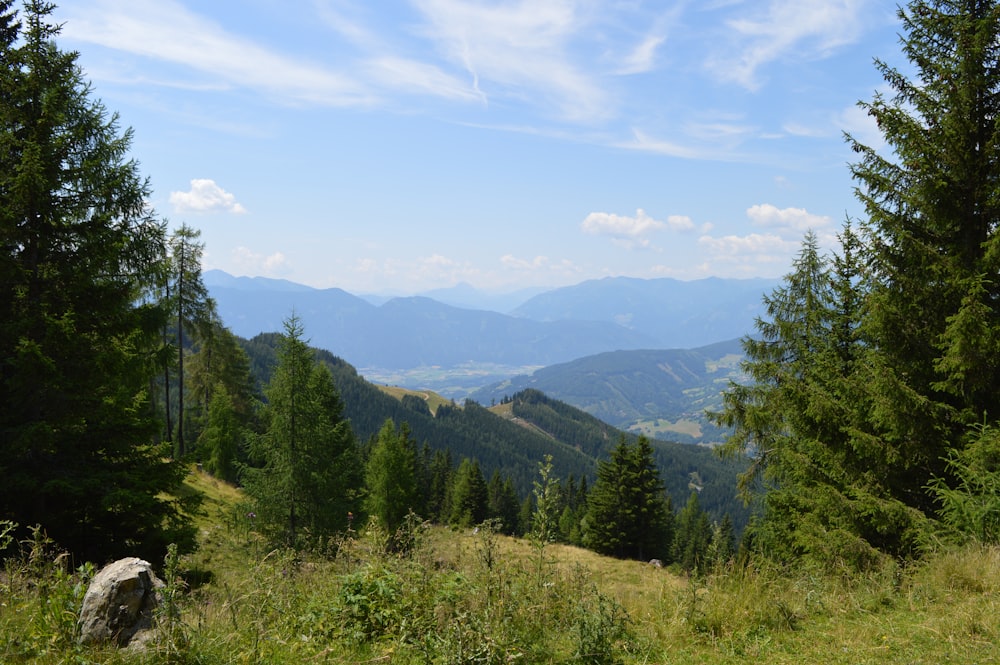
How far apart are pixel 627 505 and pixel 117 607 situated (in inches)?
1408

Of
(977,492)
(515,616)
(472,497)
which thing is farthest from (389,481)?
(977,492)

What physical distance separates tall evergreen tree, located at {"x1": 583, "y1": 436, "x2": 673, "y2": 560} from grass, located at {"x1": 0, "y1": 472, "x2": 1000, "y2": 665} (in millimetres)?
31210

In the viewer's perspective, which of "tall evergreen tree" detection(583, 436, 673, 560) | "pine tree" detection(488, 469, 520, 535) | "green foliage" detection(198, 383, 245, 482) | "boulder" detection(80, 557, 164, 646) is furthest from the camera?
"pine tree" detection(488, 469, 520, 535)

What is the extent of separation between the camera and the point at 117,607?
4121mm

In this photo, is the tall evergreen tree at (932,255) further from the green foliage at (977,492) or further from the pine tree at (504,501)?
the pine tree at (504,501)

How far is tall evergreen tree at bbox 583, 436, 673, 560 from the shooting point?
119 ft


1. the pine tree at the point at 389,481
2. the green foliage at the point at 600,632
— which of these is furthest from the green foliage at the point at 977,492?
the pine tree at the point at 389,481

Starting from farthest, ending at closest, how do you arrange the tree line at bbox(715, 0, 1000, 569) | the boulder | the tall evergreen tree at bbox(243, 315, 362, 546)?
the tall evergreen tree at bbox(243, 315, 362, 546) < the tree line at bbox(715, 0, 1000, 569) < the boulder

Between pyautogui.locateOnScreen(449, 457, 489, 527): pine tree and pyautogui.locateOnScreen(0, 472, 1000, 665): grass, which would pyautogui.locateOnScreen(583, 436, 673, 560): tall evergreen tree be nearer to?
pyautogui.locateOnScreen(449, 457, 489, 527): pine tree

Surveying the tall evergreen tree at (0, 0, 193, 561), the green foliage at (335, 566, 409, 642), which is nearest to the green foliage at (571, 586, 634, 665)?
the green foliage at (335, 566, 409, 642)

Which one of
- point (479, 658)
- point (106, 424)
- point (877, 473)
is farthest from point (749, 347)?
point (106, 424)

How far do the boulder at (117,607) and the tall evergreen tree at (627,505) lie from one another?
1346 inches

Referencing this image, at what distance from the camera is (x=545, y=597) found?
509cm

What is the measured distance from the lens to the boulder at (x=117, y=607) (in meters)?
4.02
